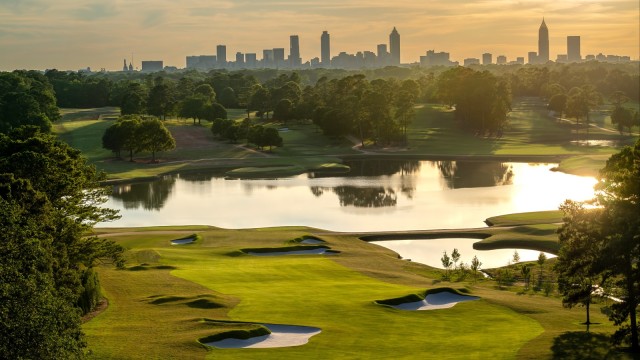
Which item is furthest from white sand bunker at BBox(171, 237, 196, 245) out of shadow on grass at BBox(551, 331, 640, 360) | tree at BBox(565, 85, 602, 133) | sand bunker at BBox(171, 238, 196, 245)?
tree at BBox(565, 85, 602, 133)

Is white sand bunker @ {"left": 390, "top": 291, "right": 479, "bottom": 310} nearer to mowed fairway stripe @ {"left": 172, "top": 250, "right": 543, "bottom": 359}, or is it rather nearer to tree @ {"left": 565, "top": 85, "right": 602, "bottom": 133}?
mowed fairway stripe @ {"left": 172, "top": 250, "right": 543, "bottom": 359}

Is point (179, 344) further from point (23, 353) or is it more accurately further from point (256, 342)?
point (23, 353)

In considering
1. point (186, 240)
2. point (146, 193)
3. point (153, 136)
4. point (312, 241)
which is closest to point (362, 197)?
point (146, 193)

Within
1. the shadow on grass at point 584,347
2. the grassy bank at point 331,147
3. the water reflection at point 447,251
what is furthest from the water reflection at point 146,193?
the shadow on grass at point 584,347

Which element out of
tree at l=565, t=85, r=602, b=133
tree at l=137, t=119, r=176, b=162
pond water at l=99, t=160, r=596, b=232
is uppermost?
tree at l=565, t=85, r=602, b=133

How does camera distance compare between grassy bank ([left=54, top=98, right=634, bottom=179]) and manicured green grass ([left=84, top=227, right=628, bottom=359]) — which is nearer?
manicured green grass ([left=84, top=227, right=628, bottom=359])

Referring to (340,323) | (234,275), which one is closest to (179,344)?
(340,323)
